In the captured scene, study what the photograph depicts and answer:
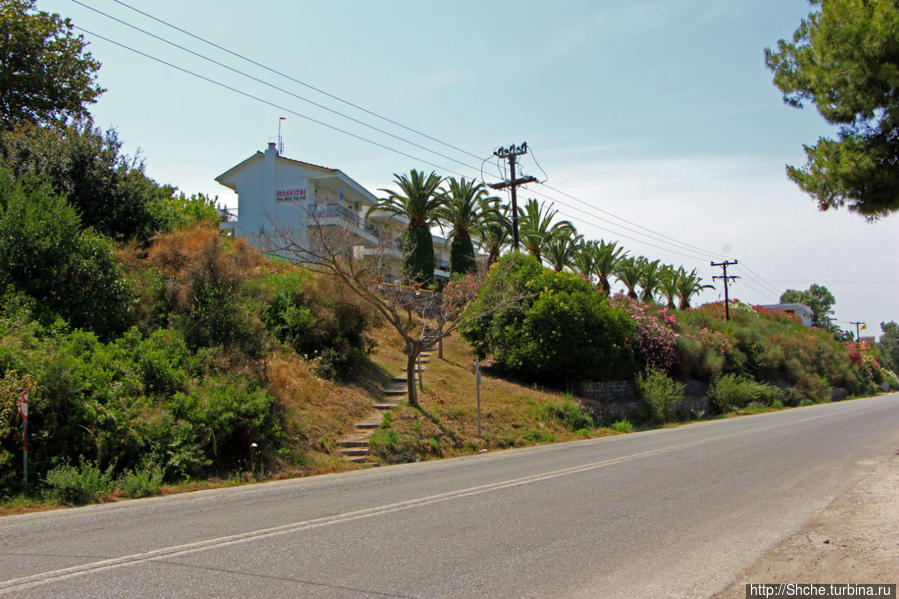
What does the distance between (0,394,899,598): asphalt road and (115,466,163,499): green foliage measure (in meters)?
0.94

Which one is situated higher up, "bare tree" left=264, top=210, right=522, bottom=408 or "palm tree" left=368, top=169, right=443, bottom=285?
"palm tree" left=368, top=169, right=443, bottom=285

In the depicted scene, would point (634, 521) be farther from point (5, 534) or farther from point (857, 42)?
point (857, 42)

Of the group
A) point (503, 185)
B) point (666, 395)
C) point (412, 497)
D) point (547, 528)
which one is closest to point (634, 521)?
point (547, 528)

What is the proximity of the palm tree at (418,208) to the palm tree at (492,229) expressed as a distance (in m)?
3.67

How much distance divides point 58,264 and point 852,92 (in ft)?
55.2

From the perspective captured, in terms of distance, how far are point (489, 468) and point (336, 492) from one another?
12.7ft

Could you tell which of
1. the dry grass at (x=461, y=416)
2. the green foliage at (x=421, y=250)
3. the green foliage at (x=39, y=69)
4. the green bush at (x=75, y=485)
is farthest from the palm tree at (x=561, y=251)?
the green bush at (x=75, y=485)

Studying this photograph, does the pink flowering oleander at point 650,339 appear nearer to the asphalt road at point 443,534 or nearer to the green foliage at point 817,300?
the asphalt road at point 443,534

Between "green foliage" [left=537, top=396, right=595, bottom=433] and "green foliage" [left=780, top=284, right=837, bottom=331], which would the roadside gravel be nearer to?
"green foliage" [left=537, top=396, right=595, bottom=433]

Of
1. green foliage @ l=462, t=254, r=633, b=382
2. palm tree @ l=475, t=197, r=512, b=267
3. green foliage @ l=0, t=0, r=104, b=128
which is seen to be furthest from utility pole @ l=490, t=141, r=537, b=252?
green foliage @ l=0, t=0, r=104, b=128

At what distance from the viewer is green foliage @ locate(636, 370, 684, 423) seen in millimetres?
28453

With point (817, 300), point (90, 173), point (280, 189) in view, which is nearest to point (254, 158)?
point (280, 189)

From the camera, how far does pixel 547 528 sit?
7.60 m

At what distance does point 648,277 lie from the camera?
5812 centimetres
